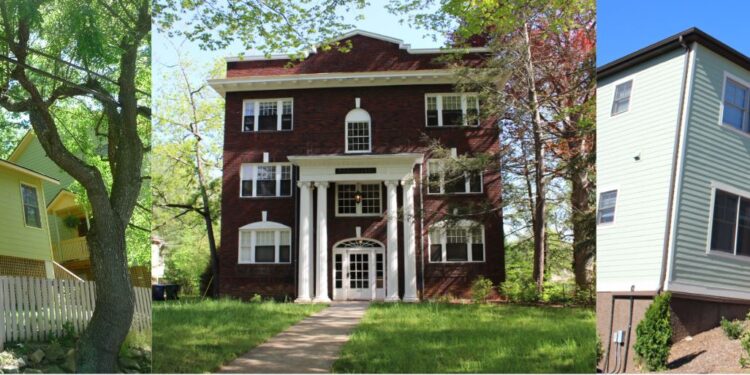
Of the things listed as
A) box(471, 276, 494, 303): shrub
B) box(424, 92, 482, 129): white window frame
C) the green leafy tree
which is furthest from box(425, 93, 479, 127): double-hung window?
the green leafy tree

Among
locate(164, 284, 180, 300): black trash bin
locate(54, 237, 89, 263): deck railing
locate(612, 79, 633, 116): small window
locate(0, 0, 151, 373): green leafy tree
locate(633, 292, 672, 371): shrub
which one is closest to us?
locate(633, 292, 672, 371): shrub

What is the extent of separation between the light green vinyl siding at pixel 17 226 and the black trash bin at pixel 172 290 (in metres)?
1.96

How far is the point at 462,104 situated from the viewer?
13.8 feet

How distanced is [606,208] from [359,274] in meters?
1.71

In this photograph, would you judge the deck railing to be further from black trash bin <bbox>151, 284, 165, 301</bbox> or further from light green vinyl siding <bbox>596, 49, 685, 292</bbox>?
light green vinyl siding <bbox>596, 49, 685, 292</bbox>

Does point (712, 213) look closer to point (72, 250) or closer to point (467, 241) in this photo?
point (467, 241)

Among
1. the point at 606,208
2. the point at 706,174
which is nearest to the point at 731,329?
the point at 706,174

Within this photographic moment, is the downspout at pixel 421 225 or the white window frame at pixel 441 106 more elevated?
the white window frame at pixel 441 106

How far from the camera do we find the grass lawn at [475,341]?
3.97 meters

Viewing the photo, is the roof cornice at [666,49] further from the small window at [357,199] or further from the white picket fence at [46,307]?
the white picket fence at [46,307]

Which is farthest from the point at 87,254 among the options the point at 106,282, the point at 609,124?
the point at 609,124

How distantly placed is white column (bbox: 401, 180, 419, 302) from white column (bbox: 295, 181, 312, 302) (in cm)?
65

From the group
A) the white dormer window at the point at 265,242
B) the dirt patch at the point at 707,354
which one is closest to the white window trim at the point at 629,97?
the dirt patch at the point at 707,354

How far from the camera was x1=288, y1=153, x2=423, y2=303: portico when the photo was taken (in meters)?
4.01
